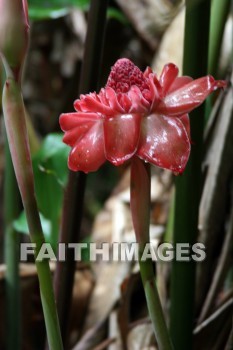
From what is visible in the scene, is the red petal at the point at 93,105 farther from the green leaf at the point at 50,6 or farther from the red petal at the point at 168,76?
the green leaf at the point at 50,6

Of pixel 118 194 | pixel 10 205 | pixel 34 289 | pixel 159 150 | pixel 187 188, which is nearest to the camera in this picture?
pixel 159 150

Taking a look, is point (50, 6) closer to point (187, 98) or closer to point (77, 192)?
point (77, 192)

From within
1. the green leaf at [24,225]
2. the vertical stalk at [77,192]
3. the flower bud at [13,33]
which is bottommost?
the green leaf at [24,225]

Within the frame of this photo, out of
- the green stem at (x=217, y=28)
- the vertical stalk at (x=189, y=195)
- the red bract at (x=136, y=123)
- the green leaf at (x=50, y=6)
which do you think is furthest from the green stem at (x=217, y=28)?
the green leaf at (x=50, y=6)

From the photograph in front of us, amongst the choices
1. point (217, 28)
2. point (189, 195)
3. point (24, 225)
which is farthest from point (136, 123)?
point (24, 225)

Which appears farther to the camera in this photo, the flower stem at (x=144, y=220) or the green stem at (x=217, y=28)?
the green stem at (x=217, y=28)

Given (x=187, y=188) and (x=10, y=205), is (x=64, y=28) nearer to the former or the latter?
(x=10, y=205)

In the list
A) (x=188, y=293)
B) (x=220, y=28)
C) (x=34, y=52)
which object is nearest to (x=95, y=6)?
(x=220, y=28)

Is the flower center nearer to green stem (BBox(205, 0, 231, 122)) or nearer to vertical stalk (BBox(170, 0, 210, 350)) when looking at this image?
vertical stalk (BBox(170, 0, 210, 350))
